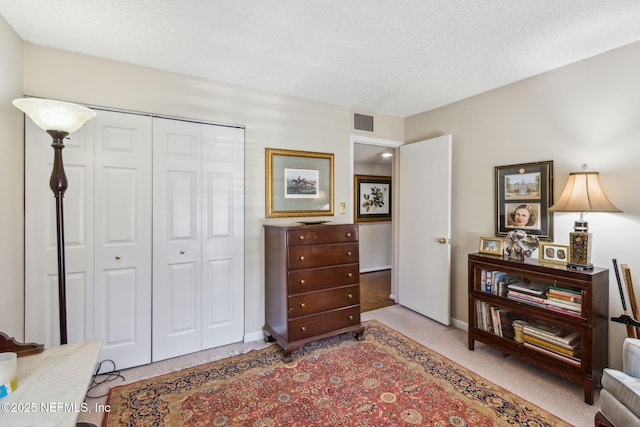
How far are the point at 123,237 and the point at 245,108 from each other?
5.21ft

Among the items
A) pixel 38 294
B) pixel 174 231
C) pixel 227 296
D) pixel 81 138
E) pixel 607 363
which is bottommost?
pixel 607 363

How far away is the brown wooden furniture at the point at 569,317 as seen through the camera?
198 centimetres

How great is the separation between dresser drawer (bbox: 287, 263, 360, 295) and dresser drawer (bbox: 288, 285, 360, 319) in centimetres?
5

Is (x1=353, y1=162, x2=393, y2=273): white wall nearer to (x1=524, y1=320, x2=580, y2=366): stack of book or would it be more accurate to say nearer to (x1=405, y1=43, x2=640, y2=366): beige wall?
(x1=405, y1=43, x2=640, y2=366): beige wall

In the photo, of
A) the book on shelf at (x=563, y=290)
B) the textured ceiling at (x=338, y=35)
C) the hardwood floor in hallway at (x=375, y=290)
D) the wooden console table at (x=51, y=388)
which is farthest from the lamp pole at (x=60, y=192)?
the book on shelf at (x=563, y=290)

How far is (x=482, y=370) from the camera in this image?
238 centimetres

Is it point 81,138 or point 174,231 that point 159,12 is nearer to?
point 81,138

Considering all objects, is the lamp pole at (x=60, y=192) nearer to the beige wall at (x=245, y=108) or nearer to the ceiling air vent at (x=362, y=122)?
the beige wall at (x=245, y=108)

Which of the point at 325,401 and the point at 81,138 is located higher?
the point at 81,138

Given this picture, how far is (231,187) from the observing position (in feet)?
9.20

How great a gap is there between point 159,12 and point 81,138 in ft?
3.82

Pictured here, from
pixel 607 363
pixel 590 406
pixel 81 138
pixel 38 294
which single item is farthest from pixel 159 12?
pixel 607 363

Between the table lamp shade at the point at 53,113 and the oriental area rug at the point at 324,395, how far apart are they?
182cm

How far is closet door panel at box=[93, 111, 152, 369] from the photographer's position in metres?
2.32
